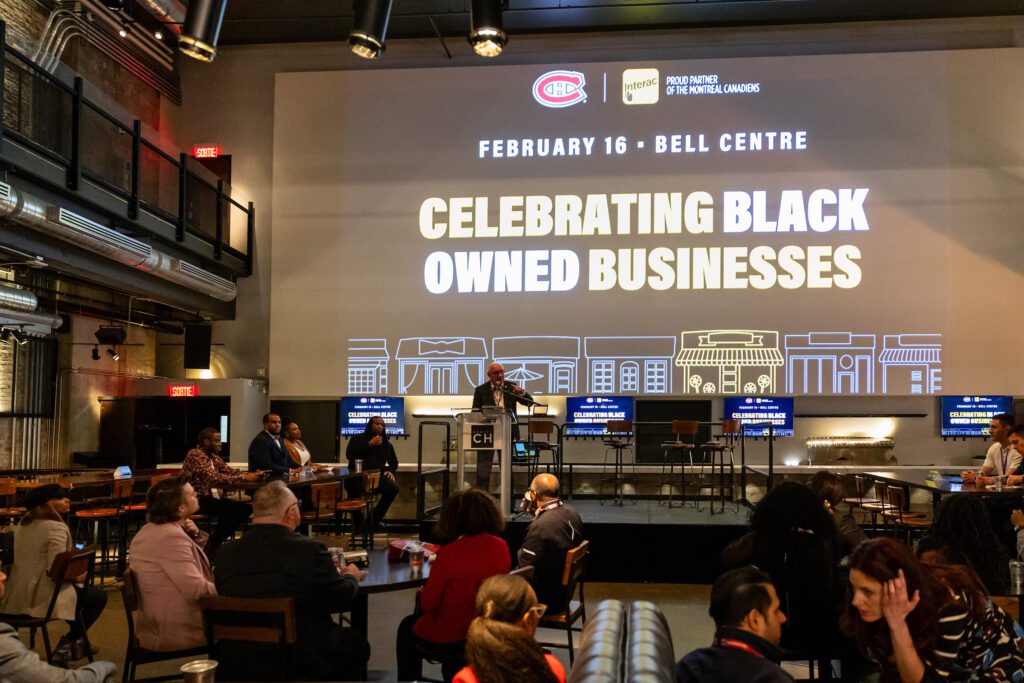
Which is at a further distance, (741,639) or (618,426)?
(618,426)

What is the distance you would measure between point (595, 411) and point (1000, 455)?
4.90 m

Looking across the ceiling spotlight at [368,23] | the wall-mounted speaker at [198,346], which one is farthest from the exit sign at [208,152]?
the ceiling spotlight at [368,23]

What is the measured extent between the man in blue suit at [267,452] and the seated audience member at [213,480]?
34cm

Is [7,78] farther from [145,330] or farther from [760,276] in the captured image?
[760,276]

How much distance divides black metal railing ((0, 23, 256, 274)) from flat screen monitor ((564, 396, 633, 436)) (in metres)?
5.15

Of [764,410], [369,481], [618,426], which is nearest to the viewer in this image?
[369,481]

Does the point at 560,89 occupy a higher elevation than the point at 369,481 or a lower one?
higher

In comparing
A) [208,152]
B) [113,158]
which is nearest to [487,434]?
[113,158]

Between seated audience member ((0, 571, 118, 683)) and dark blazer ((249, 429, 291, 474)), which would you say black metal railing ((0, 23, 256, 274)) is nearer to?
dark blazer ((249, 429, 291, 474))

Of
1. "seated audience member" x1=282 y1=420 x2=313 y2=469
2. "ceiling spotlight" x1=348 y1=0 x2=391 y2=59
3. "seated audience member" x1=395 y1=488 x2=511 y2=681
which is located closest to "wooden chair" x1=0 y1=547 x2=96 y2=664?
"seated audience member" x1=395 y1=488 x2=511 y2=681

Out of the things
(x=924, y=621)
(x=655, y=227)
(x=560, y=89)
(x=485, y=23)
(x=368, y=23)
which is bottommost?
(x=924, y=621)

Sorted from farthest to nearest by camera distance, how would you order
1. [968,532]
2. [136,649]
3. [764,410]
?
[764,410]
[136,649]
[968,532]

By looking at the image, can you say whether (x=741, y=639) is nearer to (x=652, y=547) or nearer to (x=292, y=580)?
(x=292, y=580)

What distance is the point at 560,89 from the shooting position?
11.6 metres
